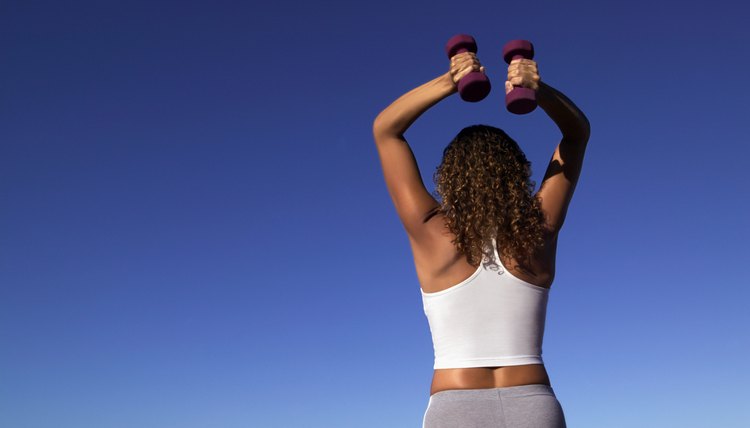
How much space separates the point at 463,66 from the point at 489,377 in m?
1.40

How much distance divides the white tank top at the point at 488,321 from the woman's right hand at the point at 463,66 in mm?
865

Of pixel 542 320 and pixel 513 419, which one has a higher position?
pixel 542 320

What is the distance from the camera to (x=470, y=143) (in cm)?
352

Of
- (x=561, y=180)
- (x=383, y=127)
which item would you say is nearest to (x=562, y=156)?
(x=561, y=180)

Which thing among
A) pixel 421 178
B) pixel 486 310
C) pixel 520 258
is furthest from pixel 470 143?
pixel 486 310

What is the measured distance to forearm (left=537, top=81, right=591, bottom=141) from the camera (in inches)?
139

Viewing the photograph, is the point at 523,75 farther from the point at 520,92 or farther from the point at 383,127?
the point at 383,127

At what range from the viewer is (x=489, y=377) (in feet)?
10.0

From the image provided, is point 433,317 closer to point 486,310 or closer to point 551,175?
point 486,310

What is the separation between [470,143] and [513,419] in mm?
1297

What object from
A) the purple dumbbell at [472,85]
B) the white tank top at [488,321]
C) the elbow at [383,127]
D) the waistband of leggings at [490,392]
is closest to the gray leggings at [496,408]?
the waistband of leggings at [490,392]

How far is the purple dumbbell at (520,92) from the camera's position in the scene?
3406 millimetres

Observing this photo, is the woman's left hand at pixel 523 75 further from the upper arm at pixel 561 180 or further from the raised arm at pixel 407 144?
the upper arm at pixel 561 180

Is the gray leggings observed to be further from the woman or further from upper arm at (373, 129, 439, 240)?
upper arm at (373, 129, 439, 240)
